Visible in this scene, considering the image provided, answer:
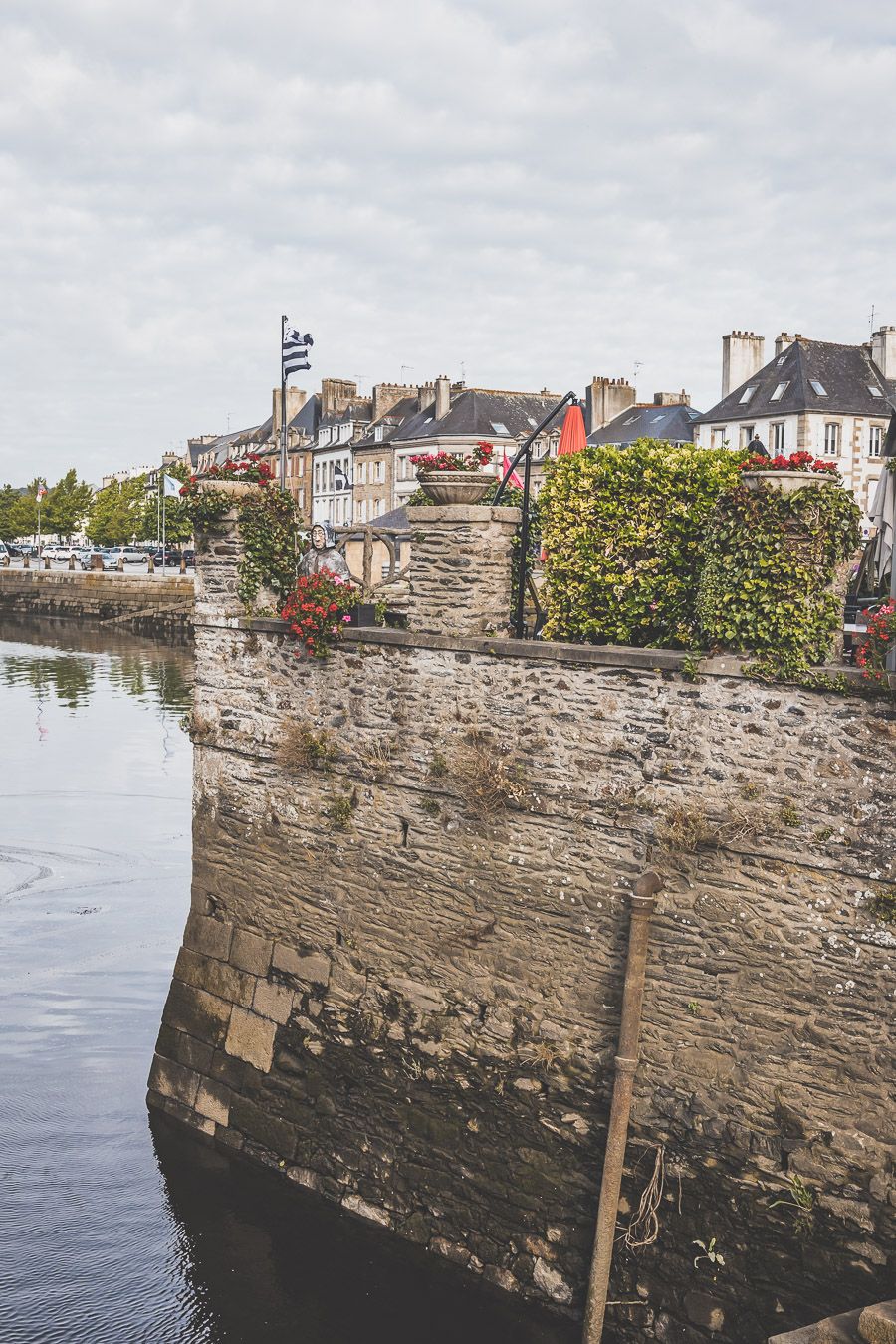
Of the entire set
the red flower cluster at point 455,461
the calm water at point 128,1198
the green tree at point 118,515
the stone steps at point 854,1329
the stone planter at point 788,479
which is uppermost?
the green tree at point 118,515

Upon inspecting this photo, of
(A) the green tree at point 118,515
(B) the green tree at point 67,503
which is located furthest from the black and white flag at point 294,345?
(B) the green tree at point 67,503

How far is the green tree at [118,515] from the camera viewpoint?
10775 cm

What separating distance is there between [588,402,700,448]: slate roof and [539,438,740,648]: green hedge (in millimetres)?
41478

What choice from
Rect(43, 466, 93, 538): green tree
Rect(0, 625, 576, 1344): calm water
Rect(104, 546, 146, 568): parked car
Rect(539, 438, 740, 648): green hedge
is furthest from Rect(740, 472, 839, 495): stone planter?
Rect(43, 466, 93, 538): green tree

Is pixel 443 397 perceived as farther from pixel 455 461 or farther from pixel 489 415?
pixel 455 461

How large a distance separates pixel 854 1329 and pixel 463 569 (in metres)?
5.97

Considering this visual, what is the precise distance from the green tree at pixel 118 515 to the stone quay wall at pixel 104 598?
31480 millimetres

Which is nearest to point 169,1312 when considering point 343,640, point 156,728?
point 343,640

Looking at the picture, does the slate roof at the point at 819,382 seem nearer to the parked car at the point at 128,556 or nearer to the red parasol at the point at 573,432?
the red parasol at the point at 573,432

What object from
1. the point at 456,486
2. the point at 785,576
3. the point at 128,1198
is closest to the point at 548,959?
the point at 785,576

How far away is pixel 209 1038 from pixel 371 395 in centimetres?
6854

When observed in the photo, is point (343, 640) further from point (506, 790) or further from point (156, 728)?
point (156, 728)

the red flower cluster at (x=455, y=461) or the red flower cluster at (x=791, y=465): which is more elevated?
the red flower cluster at (x=455, y=461)

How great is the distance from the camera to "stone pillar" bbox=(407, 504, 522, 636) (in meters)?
10.5
